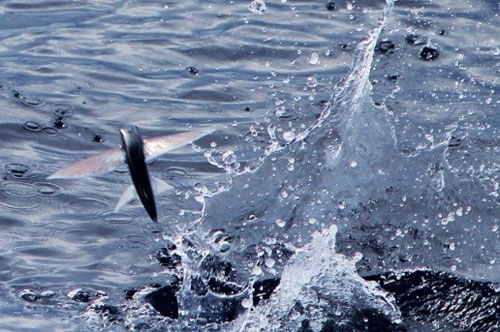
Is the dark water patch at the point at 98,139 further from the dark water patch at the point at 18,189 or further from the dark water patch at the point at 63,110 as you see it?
the dark water patch at the point at 18,189

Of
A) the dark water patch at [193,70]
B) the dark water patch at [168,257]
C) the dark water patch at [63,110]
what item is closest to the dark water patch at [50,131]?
the dark water patch at [63,110]

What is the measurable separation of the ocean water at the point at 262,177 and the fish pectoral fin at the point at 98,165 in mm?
1080

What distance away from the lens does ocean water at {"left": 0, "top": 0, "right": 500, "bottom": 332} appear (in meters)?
5.12

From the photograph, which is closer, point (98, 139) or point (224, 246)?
point (224, 246)

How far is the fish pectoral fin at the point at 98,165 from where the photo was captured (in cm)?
400

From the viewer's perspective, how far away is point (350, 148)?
5.95 meters

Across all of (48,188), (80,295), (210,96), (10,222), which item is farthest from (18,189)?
(210,96)

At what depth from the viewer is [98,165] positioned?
13.2 ft

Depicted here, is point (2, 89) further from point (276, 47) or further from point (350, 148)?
point (350, 148)

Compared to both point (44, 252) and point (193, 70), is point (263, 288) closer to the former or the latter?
point (44, 252)

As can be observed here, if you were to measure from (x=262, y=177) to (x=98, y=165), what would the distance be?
2.01 meters

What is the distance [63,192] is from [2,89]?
5.53 feet

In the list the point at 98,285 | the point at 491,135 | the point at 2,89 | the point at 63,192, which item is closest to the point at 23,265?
the point at 98,285

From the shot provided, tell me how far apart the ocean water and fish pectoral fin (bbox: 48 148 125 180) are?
1.08m
